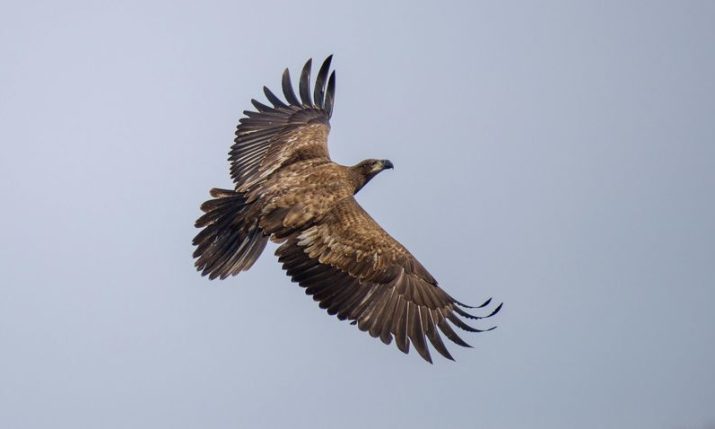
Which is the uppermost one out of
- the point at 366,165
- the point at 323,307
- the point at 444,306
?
the point at 366,165

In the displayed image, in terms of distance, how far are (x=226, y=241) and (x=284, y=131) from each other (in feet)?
11.1

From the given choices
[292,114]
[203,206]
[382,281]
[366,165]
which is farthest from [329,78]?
[382,281]

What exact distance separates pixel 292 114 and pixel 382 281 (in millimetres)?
5158

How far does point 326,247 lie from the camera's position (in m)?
16.7

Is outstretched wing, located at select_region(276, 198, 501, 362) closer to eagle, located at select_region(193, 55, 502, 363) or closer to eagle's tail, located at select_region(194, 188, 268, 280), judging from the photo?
eagle, located at select_region(193, 55, 502, 363)

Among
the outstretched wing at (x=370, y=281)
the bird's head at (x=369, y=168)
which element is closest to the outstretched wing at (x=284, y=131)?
the bird's head at (x=369, y=168)

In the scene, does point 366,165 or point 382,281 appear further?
point 366,165

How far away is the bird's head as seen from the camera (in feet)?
60.6

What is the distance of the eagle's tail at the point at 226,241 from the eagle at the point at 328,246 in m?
0.01

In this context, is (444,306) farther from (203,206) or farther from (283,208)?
(203,206)

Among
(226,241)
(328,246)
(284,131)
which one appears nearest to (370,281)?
(328,246)

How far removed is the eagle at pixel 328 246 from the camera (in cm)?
1620

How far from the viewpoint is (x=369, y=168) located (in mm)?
18625

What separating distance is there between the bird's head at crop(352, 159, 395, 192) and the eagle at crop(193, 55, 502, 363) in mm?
15
